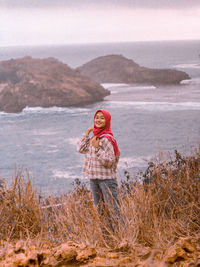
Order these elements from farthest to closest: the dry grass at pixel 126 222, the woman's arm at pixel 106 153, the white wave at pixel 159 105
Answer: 1. the white wave at pixel 159 105
2. the woman's arm at pixel 106 153
3. the dry grass at pixel 126 222

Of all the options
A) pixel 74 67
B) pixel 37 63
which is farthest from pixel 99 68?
pixel 37 63

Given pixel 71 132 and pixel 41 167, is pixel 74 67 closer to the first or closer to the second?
pixel 71 132

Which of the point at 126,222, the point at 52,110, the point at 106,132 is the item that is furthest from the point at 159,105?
the point at 126,222

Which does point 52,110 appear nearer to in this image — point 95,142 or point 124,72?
point 124,72

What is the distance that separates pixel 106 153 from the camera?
6.61 feet

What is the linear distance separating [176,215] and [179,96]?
4.31 metres

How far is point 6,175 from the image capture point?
5.63 meters

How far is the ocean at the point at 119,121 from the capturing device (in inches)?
224

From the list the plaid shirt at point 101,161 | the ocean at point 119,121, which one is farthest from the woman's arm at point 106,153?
the ocean at point 119,121

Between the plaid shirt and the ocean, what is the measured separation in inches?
127

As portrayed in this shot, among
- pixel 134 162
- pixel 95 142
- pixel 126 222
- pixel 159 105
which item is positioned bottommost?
pixel 134 162

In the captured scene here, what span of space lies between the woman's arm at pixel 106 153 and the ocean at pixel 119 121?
10.9ft

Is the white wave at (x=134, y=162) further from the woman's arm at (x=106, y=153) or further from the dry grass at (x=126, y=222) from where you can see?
the woman's arm at (x=106, y=153)

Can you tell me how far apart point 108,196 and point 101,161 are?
0.22 m
